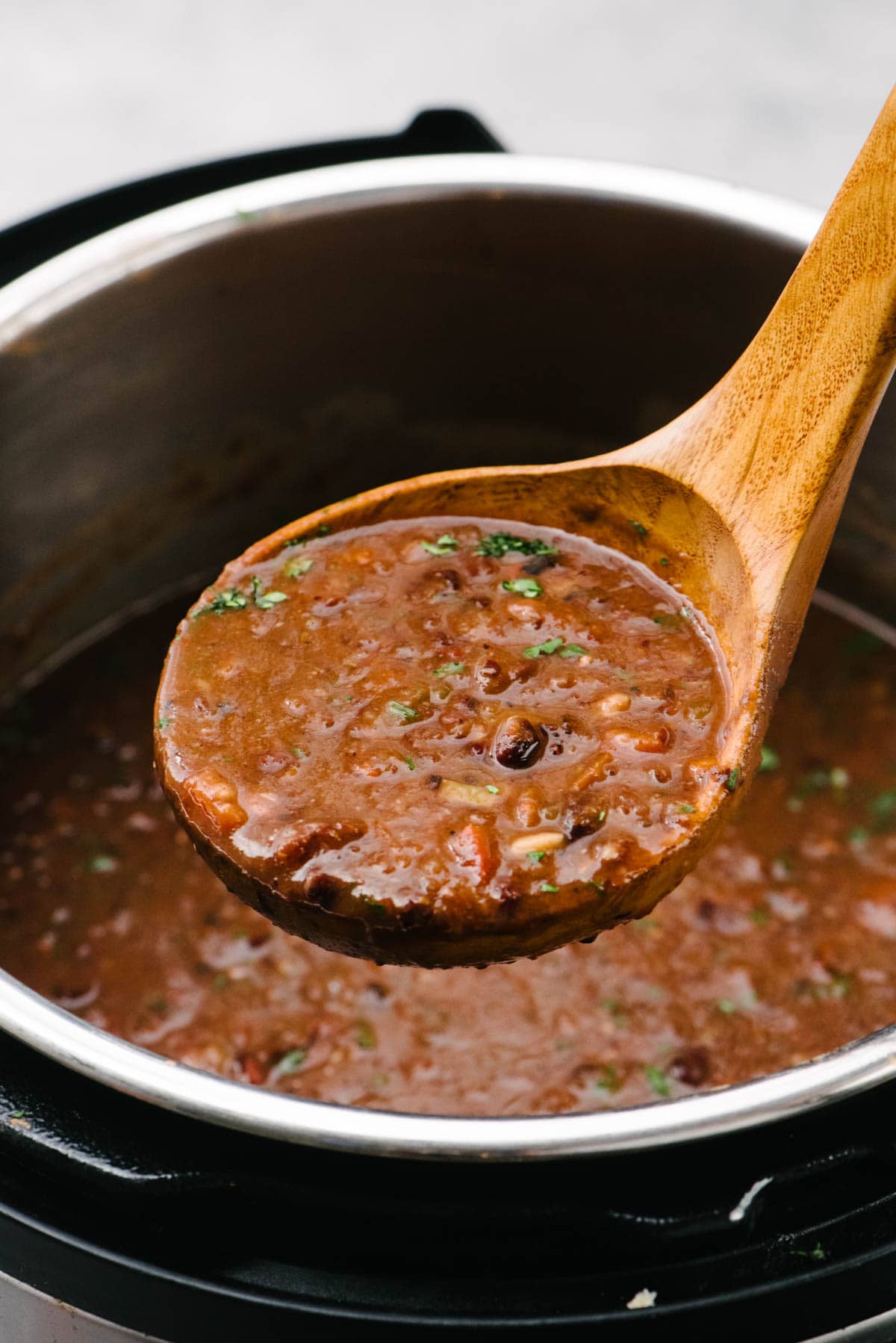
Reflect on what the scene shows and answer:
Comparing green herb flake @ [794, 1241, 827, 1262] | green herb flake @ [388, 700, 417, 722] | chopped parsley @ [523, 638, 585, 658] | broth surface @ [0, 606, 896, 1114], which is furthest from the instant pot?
chopped parsley @ [523, 638, 585, 658]

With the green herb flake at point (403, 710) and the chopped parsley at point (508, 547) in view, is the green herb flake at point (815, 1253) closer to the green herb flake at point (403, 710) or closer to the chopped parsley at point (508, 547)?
the green herb flake at point (403, 710)

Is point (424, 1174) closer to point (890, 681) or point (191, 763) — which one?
point (191, 763)

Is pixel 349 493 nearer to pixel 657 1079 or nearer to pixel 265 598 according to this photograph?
pixel 265 598

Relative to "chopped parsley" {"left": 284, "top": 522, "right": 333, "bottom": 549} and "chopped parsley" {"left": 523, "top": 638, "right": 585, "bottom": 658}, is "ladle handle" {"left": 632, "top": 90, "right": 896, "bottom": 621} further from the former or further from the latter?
"chopped parsley" {"left": 284, "top": 522, "right": 333, "bottom": 549}

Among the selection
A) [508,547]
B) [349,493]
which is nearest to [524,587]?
[508,547]

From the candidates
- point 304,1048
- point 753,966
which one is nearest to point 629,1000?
point 753,966

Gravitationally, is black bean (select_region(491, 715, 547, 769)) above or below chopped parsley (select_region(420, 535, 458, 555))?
below
